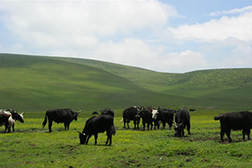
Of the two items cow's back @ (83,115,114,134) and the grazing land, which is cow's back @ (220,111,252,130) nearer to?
the grazing land

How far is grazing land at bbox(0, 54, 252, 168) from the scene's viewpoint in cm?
1459

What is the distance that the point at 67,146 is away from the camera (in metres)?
18.4

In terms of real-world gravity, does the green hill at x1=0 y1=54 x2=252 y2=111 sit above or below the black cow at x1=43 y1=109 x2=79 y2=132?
above

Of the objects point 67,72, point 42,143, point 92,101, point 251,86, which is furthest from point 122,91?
point 42,143

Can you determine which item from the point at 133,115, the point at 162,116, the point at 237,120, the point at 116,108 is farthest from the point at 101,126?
the point at 116,108

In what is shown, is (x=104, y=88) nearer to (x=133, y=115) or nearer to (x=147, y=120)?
(x=133, y=115)

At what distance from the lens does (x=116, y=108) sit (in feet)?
301

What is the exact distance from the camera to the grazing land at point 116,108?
574 inches

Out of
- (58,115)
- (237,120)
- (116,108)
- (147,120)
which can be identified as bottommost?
(147,120)

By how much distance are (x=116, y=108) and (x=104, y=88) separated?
46731 millimetres

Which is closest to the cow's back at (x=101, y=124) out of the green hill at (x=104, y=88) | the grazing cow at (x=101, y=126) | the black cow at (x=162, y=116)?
the grazing cow at (x=101, y=126)

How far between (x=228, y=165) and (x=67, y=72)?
15859 cm

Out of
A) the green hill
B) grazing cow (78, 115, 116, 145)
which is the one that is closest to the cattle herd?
grazing cow (78, 115, 116, 145)

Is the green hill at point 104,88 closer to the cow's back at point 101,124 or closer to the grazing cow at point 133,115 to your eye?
the grazing cow at point 133,115
